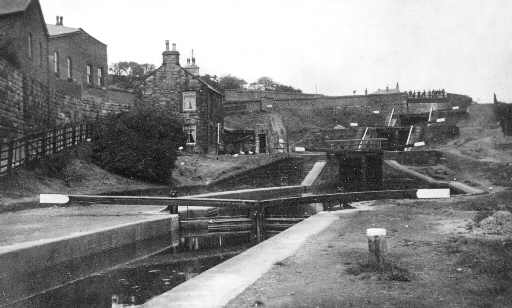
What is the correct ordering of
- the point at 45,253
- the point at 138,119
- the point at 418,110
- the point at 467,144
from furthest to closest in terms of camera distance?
the point at 418,110
the point at 467,144
the point at 138,119
the point at 45,253

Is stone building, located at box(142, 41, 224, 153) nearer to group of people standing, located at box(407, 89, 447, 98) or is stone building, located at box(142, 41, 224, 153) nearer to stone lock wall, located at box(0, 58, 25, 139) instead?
stone lock wall, located at box(0, 58, 25, 139)

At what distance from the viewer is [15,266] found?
8086mm

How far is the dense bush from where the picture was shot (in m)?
24.9

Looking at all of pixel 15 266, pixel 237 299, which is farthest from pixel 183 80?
pixel 237 299

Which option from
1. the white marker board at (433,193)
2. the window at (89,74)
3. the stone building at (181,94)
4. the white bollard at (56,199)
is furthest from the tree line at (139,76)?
the white marker board at (433,193)

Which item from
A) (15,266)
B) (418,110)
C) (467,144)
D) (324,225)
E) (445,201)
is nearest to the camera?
(15,266)

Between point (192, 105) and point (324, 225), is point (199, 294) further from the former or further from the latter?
point (192, 105)

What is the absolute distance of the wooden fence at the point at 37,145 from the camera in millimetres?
18234

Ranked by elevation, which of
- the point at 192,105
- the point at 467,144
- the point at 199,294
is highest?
the point at 192,105

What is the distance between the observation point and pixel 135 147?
997 inches

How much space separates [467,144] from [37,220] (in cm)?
3133

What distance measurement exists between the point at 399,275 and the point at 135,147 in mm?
20410

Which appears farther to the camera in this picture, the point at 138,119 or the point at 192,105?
the point at 192,105

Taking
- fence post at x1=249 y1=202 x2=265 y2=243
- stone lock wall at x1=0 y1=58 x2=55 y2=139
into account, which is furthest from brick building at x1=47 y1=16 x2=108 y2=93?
fence post at x1=249 y1=202 x2=265 y2=243
